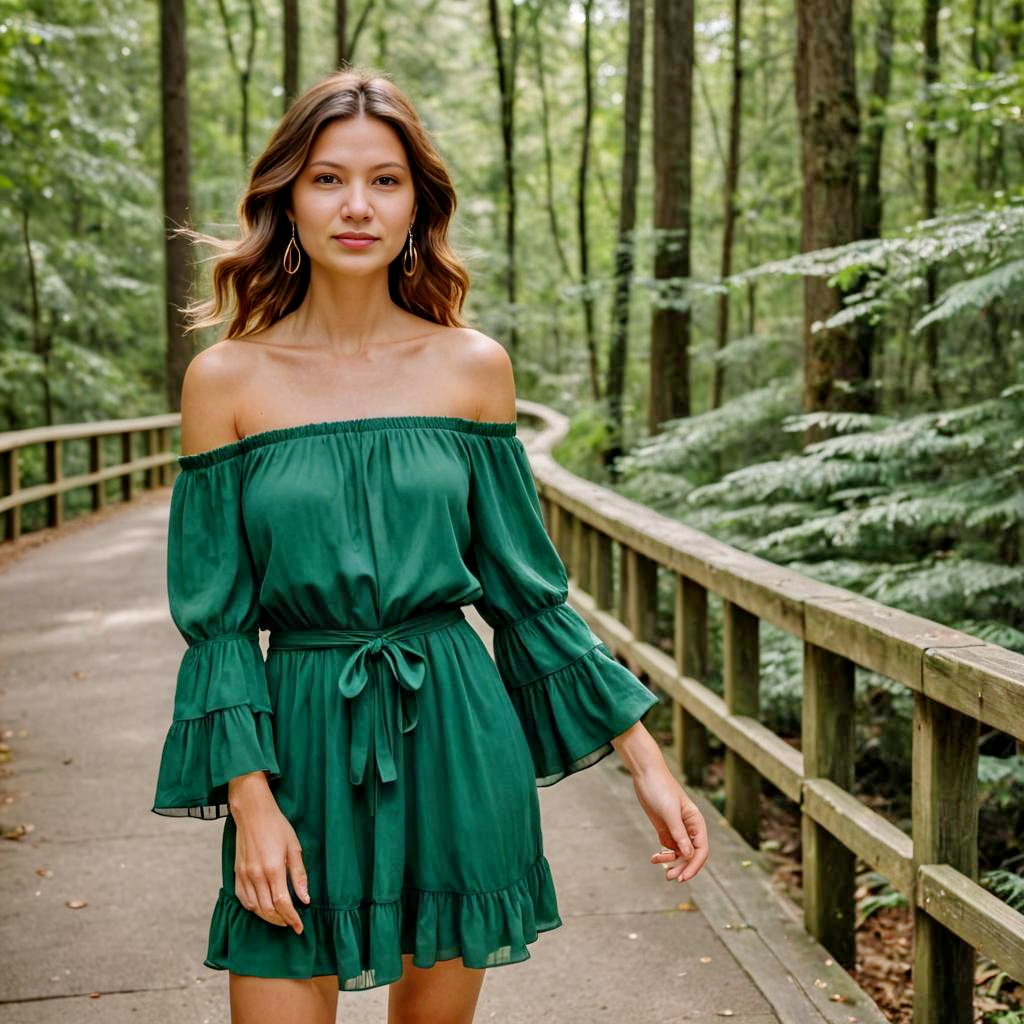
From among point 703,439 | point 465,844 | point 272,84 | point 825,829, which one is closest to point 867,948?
point 825,829

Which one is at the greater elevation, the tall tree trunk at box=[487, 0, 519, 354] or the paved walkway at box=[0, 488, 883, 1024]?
the tall tree trunk at box=[487, 0, 519, 354]

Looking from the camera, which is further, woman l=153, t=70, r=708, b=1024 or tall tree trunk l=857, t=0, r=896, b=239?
tall tree trunk l=857, t=0, r=896, b=239

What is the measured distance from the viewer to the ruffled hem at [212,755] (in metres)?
1.88

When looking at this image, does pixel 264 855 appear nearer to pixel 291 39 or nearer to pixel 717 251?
pixel 291 39

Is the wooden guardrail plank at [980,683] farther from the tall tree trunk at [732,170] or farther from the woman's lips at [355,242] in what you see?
the tall tree trunk at [732,170]

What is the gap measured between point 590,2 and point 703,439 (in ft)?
49.1

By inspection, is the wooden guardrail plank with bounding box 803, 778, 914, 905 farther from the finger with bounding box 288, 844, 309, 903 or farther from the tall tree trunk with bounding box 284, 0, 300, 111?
the tall tree trunk with bounding box 284, 0, 300, 111

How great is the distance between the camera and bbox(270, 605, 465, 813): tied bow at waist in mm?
1977

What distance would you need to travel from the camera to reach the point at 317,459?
2.02m

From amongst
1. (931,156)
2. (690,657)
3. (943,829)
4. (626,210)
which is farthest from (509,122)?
(943,829)

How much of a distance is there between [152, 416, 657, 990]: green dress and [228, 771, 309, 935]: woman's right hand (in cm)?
4

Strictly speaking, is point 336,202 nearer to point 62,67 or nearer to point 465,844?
point 465,844

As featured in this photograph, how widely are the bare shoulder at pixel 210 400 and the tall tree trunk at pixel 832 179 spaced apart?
659 cm

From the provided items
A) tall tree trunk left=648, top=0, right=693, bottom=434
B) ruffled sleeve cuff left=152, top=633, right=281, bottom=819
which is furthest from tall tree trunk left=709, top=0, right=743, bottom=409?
ruffled sleeve cuff left=152, top=633, right=281, bottom=819
